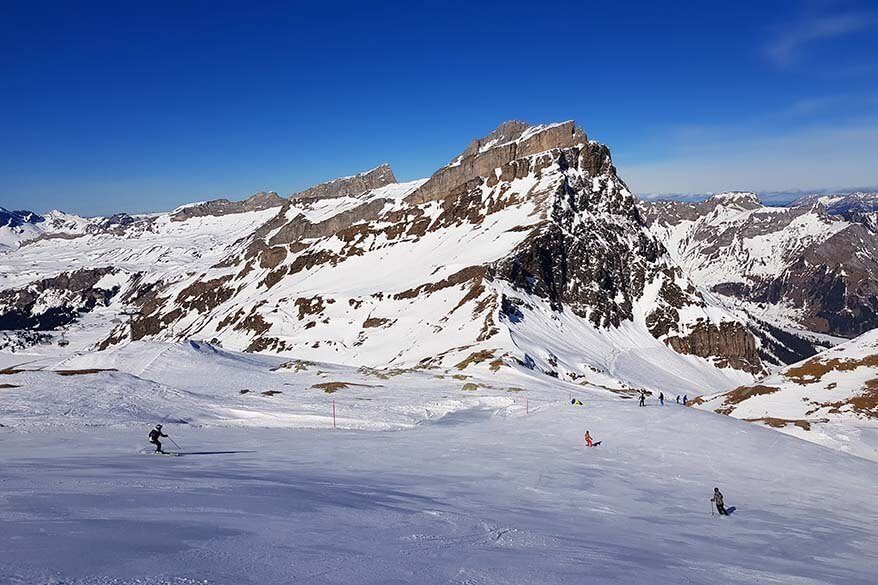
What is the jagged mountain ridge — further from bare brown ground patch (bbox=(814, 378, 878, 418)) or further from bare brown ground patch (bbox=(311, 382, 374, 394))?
bare brown ground patch (bbox=(814, 378, 878, 418))

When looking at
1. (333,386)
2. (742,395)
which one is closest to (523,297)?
(742,395)

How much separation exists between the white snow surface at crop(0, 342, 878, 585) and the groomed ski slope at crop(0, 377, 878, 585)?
9cm

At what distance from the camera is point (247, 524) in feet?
45.6

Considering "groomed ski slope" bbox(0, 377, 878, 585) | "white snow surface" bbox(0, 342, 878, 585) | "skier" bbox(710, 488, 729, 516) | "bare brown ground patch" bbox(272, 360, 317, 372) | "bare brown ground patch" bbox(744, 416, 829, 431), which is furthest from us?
"bare brown ground patch" bbox(272, 360, 317, 372)

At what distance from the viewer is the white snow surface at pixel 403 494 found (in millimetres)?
11672

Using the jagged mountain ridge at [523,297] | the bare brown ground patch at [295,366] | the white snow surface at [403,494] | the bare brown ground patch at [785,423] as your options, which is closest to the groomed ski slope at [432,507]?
the white snow surface at [403,494]

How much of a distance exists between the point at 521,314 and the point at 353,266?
302 feet

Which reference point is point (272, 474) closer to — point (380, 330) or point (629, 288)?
point (380, 330)

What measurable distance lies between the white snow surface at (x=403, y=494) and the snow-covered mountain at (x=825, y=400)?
29.7ft

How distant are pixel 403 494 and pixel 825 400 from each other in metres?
52.5

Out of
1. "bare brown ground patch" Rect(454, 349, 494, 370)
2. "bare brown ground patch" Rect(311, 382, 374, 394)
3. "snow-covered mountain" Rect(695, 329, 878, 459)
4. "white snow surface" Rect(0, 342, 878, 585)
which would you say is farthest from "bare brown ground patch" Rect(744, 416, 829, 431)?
"bare brown ground patch" Rect(454, 349, 494, 370)

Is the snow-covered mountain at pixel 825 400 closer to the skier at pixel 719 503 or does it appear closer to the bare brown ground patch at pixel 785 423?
the bare brown ground patch at pixel 785 423

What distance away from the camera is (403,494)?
69.5 feet

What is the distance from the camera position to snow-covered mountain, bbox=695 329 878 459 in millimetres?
43938
